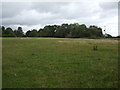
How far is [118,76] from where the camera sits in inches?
305

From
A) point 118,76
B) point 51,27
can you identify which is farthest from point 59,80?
point 51,27

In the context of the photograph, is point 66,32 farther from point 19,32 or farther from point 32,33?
point 19,32

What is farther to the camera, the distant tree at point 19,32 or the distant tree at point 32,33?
the distant tree at point 32,33

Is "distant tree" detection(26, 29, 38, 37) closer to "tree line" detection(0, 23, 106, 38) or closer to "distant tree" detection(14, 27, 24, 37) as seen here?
"tree line" detection(0, 23, 106, 38)

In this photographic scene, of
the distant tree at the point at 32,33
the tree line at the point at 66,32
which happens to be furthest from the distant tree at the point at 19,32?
the distant tree at the point at 32,33

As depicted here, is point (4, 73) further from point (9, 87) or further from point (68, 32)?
point (68, 32)

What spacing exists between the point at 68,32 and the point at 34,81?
108931 mm

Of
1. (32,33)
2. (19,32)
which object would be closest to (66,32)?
(32,33)

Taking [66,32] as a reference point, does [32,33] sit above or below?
below

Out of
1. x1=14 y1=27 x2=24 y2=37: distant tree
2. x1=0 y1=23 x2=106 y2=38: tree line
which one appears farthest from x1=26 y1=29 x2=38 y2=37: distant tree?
x1=14 y1=27 x2=24 y2=37: distant tree

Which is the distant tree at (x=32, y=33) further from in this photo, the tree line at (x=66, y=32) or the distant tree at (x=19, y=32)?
the distant tree at (x=19, y=32)

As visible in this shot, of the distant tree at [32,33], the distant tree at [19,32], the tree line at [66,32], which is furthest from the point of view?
the distant tree at [32,33]

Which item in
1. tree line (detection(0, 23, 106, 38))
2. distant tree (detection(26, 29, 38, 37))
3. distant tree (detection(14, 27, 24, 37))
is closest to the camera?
tree line (detection(0, 23, 106, 38))

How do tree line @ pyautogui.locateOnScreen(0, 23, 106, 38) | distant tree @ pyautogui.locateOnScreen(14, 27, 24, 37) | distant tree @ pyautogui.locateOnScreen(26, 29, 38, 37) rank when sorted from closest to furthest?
tree line @ pyautogui.locateOnScreen(0, 23, 106, 38)
distant tree @ pyautogui.locateOnScreen(14, 27, 24, 37)
distant tree @ pyautogui.locateOnScreen(26, 29, 38, 37)
